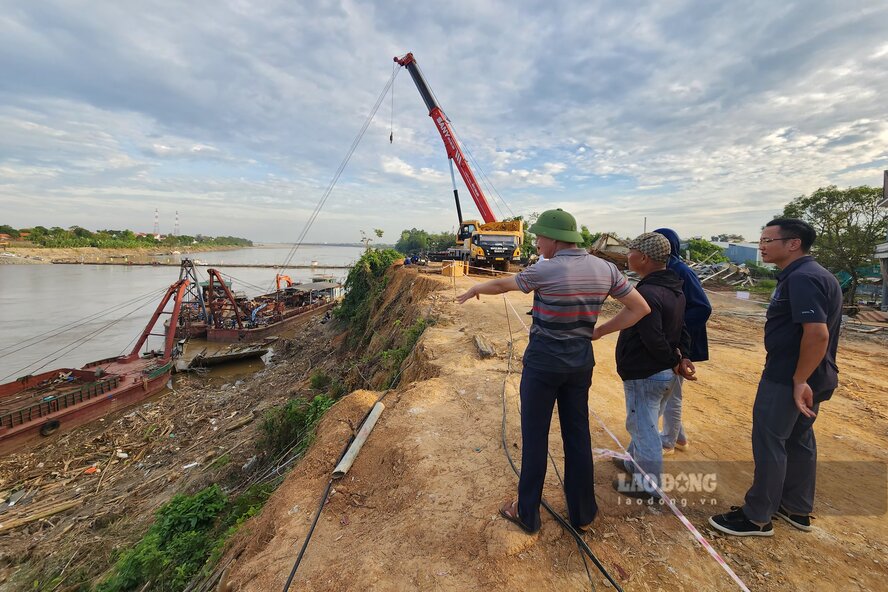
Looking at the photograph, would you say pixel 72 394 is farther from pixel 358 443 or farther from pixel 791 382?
pixel 791 382

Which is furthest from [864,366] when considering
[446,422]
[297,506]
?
[297,506]

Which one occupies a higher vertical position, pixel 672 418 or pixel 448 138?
pixel 448 138

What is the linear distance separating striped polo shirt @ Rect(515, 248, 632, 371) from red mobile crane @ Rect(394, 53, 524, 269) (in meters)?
13.9

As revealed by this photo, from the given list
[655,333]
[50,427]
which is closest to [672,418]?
[655,333]

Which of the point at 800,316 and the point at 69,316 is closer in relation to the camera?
the point at 800,316

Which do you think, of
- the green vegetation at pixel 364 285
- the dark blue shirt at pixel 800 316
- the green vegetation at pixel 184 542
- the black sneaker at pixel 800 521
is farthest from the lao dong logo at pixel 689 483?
the green vegetation at pixel 364 285

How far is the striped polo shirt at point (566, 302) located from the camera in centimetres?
187

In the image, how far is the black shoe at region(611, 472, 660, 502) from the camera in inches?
96.5

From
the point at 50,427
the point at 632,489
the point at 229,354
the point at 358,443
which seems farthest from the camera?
the point at 229,354

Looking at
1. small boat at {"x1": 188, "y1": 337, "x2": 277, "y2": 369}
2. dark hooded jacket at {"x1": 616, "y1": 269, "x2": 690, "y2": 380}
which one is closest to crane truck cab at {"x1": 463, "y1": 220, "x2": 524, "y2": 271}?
small boat at {"x1": 188, "y1": 337, "x2": 277, "y2": 369}

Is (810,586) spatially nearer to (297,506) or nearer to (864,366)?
(297,506)

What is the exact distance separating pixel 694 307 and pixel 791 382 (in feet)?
2.45

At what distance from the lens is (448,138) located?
17141 mm

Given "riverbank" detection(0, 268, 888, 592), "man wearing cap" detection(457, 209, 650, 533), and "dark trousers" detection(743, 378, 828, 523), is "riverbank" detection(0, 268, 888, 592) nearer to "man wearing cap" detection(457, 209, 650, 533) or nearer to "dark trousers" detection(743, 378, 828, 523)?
"dark trousers" detection(743, 378, 828, 523)
